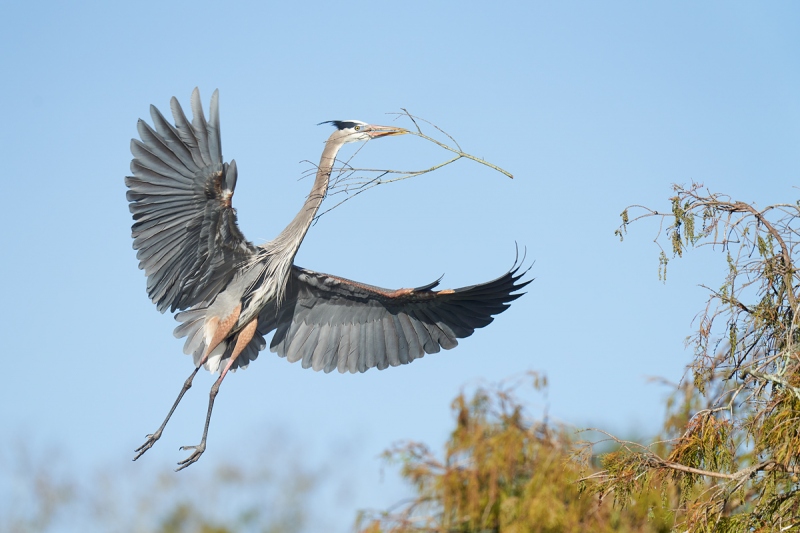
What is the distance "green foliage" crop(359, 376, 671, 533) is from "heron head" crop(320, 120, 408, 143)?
2900mm

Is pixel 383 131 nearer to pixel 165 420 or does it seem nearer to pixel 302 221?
pixel 302 221

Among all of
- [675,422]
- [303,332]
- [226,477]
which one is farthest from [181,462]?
[226,477]

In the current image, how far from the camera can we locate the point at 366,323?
8.48 m

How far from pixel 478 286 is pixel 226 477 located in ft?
37.5

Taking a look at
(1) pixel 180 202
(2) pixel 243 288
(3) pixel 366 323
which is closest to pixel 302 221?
(2) pixel 243 288

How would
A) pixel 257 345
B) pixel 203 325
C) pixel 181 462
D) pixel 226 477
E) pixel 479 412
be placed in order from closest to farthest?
pixel 181 462, pixel 203 325, pixel 257 345, pixel 479 412, pixel 226 477

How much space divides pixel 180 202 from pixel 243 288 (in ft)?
3.56

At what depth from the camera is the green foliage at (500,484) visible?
8422 millimetres

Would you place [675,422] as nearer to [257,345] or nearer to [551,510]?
[551,510]

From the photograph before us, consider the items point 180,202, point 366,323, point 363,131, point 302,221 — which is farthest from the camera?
point 366,323

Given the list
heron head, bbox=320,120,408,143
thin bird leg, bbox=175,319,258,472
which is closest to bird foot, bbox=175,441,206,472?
thin bird leg, bbox=175,319,258,472

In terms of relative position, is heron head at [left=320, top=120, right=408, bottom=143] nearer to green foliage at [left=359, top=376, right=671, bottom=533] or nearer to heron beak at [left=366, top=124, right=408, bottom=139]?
heron beak at [left=366, top=124, right=408, bottom=139]

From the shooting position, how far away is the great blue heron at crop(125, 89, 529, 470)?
6.38 meters

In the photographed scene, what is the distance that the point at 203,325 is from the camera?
7535 millimetres
